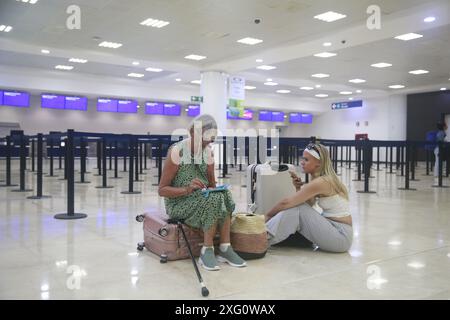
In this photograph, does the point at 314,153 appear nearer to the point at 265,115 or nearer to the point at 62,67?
the point at 62,67

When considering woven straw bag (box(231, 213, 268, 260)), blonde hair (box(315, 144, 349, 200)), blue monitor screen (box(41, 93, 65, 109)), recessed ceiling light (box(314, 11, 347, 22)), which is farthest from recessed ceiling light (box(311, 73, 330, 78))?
woven straw bag (box(231, 213, 268, 260))

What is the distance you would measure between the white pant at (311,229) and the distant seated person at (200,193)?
458mm

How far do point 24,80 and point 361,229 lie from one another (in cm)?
1741

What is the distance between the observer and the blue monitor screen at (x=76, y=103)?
20547mm

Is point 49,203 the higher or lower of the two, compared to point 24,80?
lower

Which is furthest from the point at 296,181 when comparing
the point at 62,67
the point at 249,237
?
the point at 62,67

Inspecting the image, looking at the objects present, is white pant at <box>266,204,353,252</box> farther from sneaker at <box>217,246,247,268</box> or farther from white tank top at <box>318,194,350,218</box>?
sneaker at <box>217,246,247,268</box>

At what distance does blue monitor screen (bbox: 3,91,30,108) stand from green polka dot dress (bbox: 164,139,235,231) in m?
18.5

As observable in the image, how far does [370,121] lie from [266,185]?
23420mm

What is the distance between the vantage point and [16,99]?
1925 cm

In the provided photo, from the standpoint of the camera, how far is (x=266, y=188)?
12.6 feet

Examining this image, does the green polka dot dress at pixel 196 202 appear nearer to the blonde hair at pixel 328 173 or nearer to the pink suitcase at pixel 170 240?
the pink suitcase at pixel 170 240
